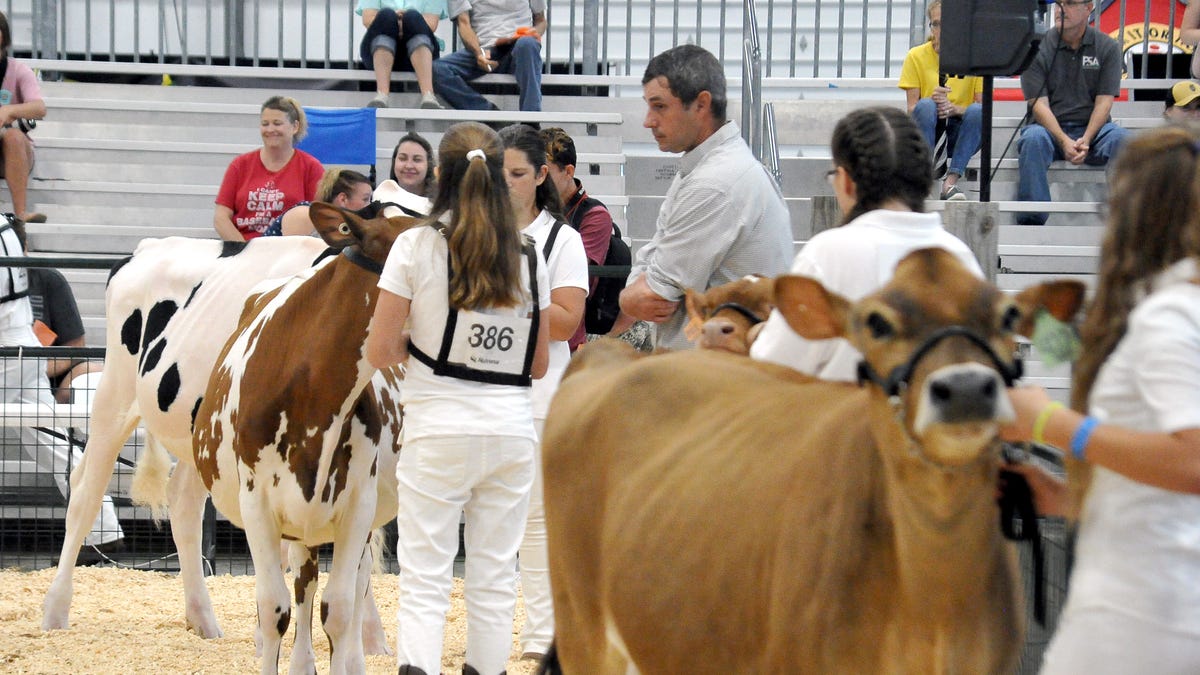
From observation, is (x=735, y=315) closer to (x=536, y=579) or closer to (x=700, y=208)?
(x=700, y=208)

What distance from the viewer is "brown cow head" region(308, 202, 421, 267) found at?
4.85 m

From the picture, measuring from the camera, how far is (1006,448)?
2836 millimetres

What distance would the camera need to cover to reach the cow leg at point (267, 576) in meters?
5.11

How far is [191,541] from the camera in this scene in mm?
6789

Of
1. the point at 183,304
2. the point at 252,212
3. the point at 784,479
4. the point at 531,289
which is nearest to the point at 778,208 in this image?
the point at 531,289

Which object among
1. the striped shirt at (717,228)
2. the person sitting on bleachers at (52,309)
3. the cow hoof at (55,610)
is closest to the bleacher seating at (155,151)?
the person sitting on bleachers at (52,309)

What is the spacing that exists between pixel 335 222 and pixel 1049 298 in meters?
2.95

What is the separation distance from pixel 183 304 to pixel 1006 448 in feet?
15.1

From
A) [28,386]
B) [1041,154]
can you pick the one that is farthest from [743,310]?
[1041,154]

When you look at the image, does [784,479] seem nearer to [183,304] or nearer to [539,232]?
[539,232]

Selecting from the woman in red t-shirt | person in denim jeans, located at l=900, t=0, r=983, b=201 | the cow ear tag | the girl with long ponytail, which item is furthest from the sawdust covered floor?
person in denim jeans, located at l=900, t=0, r=983, b=201

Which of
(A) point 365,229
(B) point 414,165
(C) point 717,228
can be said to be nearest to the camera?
(C) point 717,228

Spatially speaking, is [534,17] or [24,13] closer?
[534,17]

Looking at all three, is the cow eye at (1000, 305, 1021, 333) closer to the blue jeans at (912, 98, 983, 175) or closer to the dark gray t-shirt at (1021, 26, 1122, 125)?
the blue jeans at (912, 98, 983, 175)
